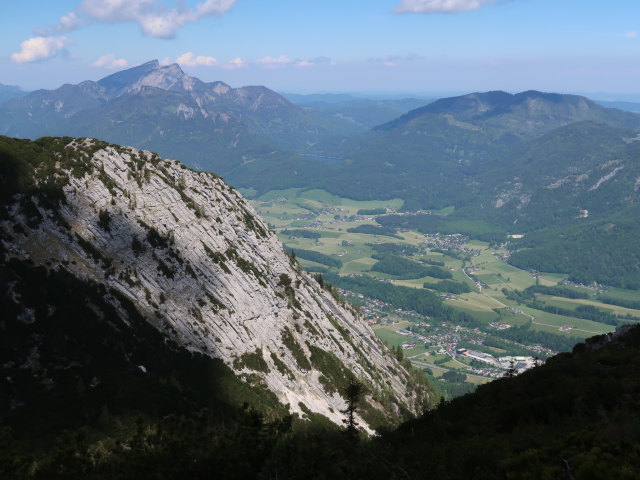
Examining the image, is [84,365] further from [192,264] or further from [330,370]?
[330,370]

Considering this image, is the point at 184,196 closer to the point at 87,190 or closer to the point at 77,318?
the point at 87,190

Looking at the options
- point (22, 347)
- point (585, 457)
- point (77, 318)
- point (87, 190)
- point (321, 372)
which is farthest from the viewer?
point (321, 372)

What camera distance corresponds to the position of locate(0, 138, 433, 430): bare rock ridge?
105000 millimetres

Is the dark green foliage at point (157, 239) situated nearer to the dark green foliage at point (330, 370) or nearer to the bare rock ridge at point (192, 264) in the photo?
the bare rock ridge at point (192, 264)

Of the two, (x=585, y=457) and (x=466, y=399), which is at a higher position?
(x=585, y=457)

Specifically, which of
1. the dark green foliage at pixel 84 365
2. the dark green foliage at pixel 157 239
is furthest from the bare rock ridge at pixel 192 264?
the dark green foliage at pixel 84 365

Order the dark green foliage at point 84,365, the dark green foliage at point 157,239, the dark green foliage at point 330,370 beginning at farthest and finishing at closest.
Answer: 1. the dark green foliage at point 330,370
2. the dark green foliage at point 157,239
3. the dark green foliage at point 84,365

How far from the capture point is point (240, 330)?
12481 centimetres

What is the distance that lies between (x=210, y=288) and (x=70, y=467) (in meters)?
90.6

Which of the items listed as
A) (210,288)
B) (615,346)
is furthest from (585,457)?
(210,288)

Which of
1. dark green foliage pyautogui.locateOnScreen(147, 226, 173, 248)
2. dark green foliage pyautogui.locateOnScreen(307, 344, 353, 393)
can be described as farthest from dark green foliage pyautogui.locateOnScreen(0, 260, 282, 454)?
dark green foliage pyautogui.locateOnScreen(307, 344, 353, 393)

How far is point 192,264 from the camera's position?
4956 inches

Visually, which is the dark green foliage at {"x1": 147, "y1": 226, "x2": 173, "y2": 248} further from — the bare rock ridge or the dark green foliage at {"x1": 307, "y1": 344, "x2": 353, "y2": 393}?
the dark green foliage at {"x1": 307, "y1": 344, "x2": 353, "y2": 393}

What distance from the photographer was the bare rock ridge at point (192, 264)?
4134 inches
